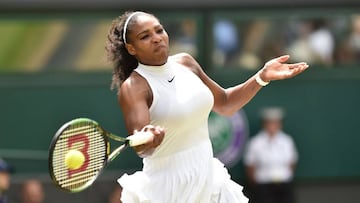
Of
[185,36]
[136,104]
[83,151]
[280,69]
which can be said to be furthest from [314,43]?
[83,151]

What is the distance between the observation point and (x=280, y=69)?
606 cm

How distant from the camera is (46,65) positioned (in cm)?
1214

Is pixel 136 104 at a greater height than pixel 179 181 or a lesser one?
greater

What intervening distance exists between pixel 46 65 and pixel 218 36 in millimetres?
1881

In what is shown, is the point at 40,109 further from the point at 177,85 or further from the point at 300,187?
the point at 177,85

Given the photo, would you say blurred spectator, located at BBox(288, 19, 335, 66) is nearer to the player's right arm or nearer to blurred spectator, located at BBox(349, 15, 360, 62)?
blurred spectator, located at BBox(349, 15, 360, 62)

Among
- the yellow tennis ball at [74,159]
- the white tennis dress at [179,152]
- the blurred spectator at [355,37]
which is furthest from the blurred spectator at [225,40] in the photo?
the yellow tennis ball at [74,159]

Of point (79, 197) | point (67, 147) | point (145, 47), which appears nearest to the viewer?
point (67, 147)

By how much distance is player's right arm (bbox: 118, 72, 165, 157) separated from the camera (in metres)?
5.54

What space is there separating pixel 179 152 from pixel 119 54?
0.63m

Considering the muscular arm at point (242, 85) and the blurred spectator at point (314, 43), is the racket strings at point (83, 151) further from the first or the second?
the blurred spectator at point (314, 43)

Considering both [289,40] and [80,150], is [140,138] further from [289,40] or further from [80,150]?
[289,40]

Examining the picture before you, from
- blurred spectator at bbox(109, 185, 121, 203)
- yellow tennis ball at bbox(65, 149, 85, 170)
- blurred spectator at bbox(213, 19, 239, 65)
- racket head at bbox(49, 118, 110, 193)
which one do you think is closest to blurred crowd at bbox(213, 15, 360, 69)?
blurred spectator at bbox(213, 19, 239, 65)

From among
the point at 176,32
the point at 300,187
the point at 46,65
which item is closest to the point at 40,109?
the point at 46,65
